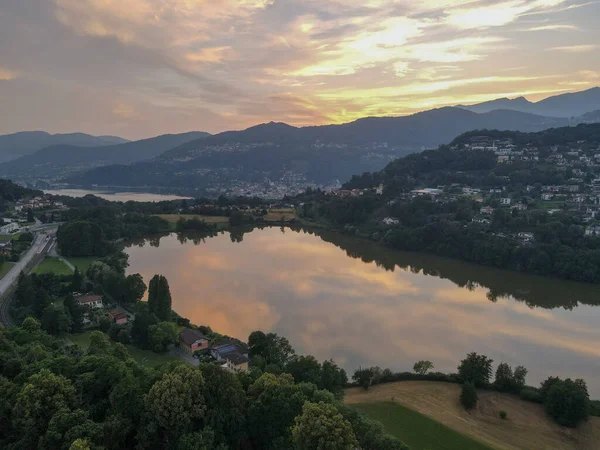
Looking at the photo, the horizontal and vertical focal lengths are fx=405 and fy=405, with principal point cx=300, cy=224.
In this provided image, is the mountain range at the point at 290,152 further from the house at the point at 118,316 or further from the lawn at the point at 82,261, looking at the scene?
the house at the point at 118,316

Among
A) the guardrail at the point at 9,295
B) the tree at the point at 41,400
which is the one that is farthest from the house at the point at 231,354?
the guardrail at the point at 9,295

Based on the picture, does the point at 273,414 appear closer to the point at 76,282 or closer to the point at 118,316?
the point at 118,316

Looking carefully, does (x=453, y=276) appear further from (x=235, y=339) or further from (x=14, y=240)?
(x=14, y=240)

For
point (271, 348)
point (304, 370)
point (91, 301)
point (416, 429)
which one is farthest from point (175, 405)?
point (91, 301)

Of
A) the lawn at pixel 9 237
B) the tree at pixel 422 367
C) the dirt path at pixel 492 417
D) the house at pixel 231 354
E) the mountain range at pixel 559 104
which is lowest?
the dirt path at pixel 492 417

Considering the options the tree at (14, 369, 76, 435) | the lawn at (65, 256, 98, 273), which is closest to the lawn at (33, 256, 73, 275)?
the lawn at (65, 256, 98, 273)
